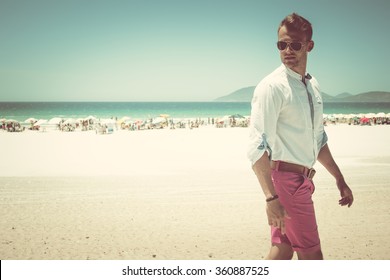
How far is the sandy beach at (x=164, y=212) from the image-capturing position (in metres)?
3.88

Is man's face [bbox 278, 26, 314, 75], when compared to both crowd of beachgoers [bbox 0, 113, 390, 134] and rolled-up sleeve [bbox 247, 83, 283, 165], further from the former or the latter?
crowd of beachgoers [bbox 0, 113, 390, 134]

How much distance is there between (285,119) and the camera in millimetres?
2014

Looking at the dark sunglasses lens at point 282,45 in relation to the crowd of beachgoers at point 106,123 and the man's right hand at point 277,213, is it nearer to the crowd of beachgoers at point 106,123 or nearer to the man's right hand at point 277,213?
the man's right hand at point 277,213

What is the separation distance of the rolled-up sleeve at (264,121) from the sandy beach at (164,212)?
7.13ft

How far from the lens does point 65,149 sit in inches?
556

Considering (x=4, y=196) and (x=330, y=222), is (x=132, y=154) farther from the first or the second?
(x=330, y=222)

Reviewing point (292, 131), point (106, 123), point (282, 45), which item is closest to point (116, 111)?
point (106, 123)

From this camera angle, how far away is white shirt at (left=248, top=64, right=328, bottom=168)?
1896mm

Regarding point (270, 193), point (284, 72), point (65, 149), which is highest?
point (284, 72)

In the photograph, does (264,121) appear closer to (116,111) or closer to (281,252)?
(281,252)

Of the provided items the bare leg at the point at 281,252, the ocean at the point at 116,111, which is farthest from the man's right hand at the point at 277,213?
the ocean at the point at 116,111

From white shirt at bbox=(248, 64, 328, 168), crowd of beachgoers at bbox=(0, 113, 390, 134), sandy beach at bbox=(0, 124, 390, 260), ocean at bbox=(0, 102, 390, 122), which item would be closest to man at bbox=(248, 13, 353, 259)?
white shirt at bbox=(248, 64, 328, 168)
